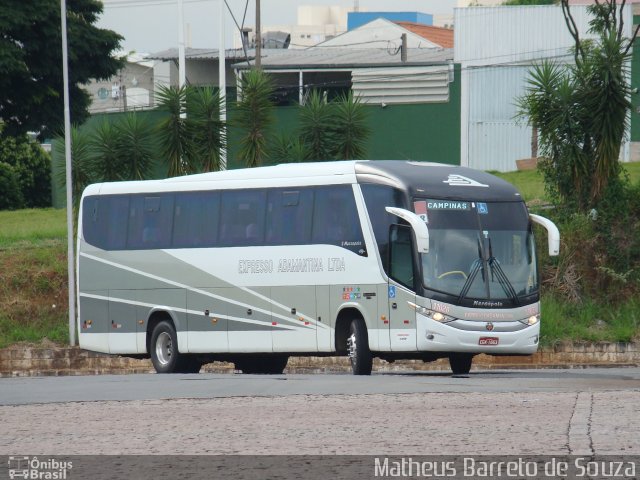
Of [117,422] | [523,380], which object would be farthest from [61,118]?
[117,422]

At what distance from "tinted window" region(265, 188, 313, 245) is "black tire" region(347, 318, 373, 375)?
1.97m

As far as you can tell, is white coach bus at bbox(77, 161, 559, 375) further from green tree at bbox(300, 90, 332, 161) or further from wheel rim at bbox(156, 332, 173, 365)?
green tree at bbox(300, 90, 332, 161)

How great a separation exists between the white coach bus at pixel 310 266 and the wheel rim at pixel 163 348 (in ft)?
0.08

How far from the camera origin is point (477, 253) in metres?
22.4

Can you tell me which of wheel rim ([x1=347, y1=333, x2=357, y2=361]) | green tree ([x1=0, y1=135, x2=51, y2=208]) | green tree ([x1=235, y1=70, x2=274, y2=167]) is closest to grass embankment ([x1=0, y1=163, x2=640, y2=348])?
green tree ([x1=235, y1=70, x2=274, y2=167])

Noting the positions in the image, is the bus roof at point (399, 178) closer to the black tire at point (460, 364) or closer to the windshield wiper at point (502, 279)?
the windshield wiper at point (502, 279)

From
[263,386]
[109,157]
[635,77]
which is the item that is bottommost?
[263,386]

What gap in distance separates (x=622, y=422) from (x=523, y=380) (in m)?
6.76

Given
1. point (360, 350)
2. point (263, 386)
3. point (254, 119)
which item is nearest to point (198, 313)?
point (360, 350)

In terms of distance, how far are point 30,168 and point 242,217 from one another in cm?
4301

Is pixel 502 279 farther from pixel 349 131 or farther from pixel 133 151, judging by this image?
pixel 133 151

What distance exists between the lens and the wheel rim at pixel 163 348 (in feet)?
86.9

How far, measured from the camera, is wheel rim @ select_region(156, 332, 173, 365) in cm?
2650

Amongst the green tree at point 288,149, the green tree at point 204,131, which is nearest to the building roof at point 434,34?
the green tree at point 288,149
